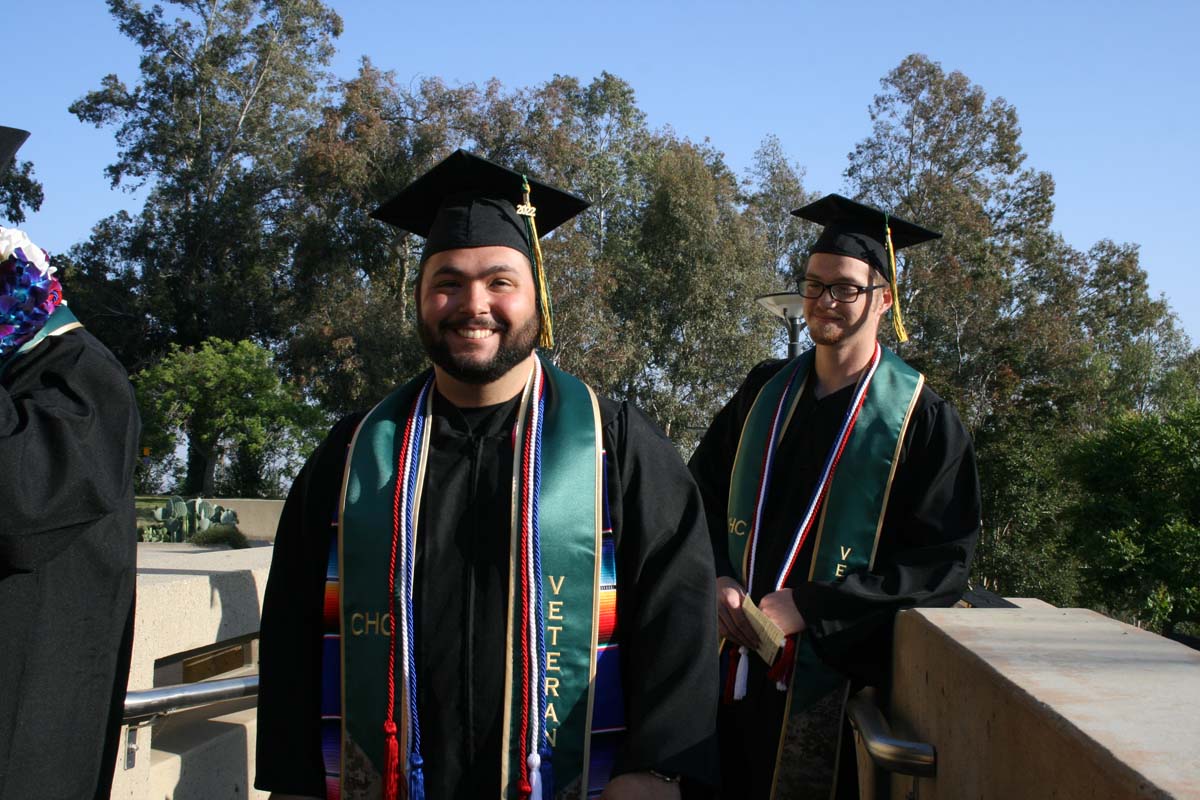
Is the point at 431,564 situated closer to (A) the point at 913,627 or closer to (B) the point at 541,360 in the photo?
(B) the point at 541,360

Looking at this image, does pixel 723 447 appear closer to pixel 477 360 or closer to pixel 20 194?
pixel 477 360

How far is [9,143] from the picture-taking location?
2.70 meters

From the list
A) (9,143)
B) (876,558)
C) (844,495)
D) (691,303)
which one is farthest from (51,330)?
(691,303)

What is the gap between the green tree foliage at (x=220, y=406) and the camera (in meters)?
23.4

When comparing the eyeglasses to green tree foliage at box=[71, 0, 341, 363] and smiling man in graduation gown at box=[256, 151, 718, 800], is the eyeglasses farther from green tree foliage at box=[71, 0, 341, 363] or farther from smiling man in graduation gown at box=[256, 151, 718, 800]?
green tree foliage at box=[71, 0, 341, 363]

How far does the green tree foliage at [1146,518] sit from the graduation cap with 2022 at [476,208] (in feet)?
40.1

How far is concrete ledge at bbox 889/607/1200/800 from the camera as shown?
1339 mm

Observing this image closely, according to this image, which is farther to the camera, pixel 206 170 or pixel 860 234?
pixel 206 170

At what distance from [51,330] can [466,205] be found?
1061mm

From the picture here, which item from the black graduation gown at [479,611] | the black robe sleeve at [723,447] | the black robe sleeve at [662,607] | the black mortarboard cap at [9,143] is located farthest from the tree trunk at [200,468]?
the black robe sleeve at [662,607]

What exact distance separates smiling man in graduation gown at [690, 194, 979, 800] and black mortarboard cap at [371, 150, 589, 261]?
4.24 feet

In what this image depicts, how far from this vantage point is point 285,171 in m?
32.2

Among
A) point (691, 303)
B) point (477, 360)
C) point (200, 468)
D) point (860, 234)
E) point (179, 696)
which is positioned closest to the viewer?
point (477, 360)

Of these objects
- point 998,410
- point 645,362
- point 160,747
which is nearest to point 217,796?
point 160,747
